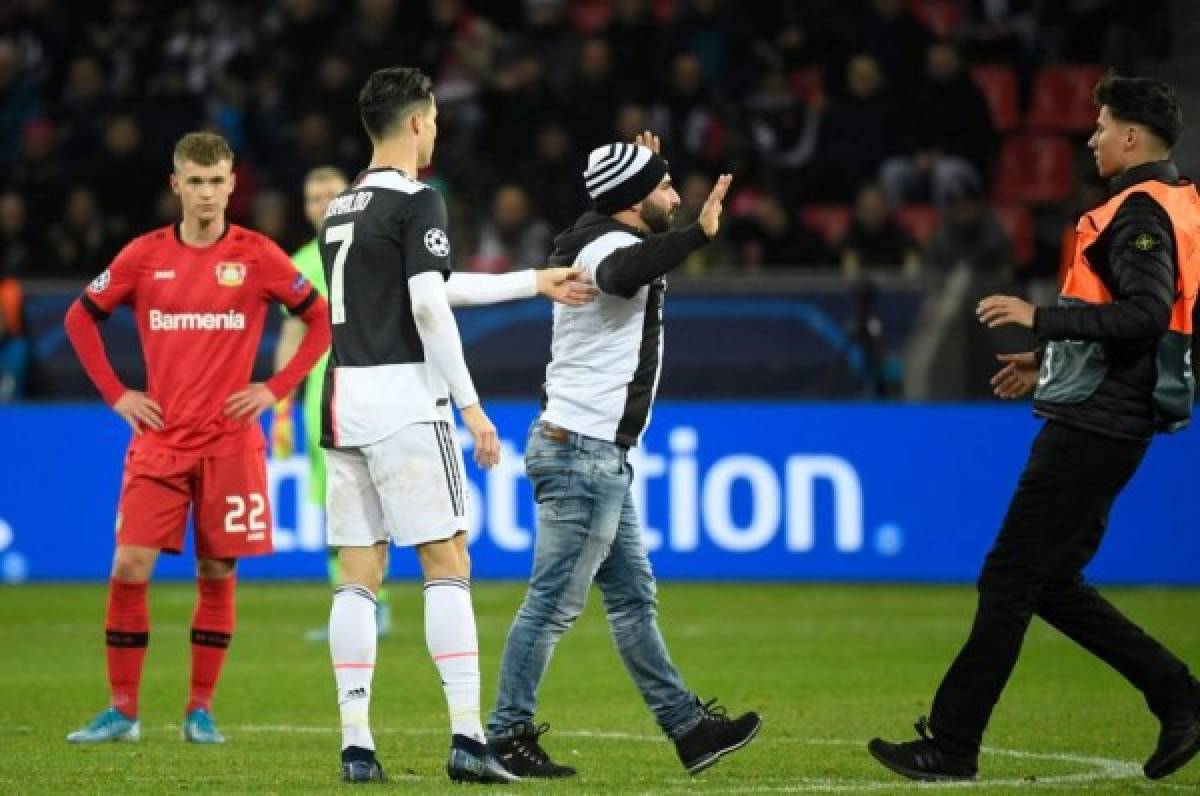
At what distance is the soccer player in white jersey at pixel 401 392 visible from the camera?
7828 millimetres

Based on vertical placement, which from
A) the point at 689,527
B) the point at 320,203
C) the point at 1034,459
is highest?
the point at 320,203

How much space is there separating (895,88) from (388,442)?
537 inches

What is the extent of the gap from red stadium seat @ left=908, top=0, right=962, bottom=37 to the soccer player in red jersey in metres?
13.4

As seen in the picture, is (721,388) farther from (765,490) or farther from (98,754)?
(98,754)

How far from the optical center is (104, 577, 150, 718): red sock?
935 centimetres

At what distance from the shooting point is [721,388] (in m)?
17.4

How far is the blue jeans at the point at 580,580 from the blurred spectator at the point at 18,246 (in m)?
12.7

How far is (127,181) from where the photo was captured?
2058 cm

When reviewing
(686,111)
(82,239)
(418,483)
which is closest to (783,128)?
(686,111)

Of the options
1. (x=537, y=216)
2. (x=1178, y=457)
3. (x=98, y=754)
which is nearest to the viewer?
(x=98, y=754)

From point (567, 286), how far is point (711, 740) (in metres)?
1.66

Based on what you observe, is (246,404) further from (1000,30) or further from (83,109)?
(1000,30)

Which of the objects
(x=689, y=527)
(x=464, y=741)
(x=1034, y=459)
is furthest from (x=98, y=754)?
(x=689, y=527)

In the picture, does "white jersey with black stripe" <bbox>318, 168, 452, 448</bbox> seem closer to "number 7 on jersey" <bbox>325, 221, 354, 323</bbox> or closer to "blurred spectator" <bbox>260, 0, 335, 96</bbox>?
"number 7 on jersey" <bbox>325, 221, 354, 323</bbox>
